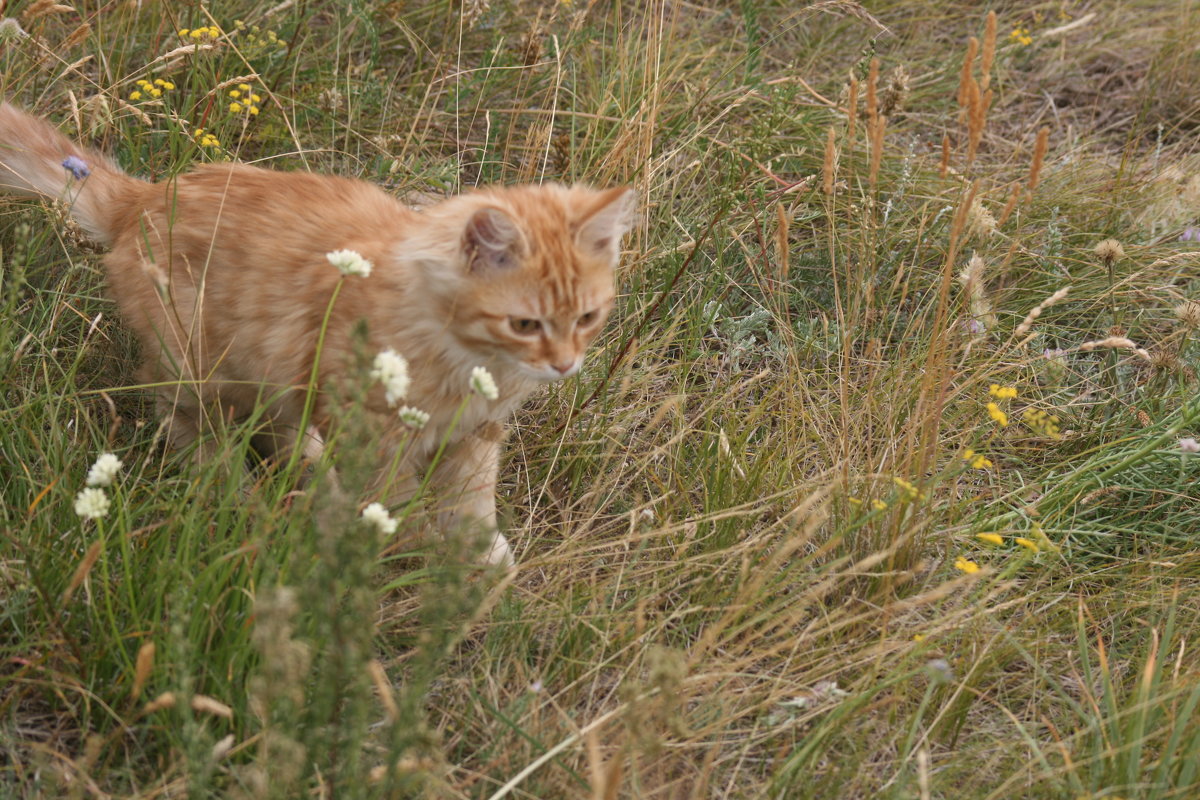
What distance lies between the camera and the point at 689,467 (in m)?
3.38

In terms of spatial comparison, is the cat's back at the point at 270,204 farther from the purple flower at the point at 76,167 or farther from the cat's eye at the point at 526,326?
the cat's eye at the point at 526,326

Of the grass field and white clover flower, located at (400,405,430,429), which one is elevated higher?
white clover flower, located at (400,405,430,429)

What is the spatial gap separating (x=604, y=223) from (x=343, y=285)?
0.71 m

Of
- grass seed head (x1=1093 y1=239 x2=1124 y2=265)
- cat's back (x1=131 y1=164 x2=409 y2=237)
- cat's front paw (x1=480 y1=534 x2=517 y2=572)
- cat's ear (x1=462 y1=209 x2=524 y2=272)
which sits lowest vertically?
cat's front paw (x1=480 y1=534 x2=517 y2=572)

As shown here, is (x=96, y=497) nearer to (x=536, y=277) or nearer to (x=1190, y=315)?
(x=536, y=277)

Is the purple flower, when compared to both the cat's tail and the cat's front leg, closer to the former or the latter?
the cat's tail

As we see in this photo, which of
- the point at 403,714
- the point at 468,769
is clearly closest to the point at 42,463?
the point at 468,769

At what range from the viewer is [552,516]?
3287 millimetres

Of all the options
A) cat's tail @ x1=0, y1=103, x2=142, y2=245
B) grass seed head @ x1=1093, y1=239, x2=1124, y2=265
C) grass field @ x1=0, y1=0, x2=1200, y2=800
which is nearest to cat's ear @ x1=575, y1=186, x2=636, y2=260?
grass field @ x1=0, y1=0, x2=1200, y2=800

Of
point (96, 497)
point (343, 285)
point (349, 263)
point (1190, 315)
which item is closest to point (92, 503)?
point (96, 497)

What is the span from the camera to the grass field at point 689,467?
220 cm

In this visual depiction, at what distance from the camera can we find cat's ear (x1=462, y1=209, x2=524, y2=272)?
2.64 meters

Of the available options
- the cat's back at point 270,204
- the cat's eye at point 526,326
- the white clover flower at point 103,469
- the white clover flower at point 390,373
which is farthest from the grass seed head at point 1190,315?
the white clover flower at point 103,469

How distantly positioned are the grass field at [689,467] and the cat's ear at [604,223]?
A: 45cm
